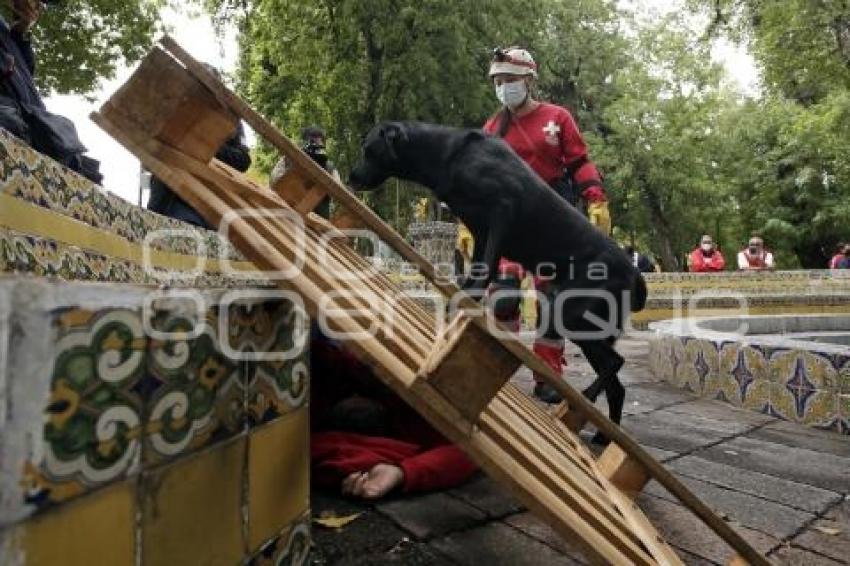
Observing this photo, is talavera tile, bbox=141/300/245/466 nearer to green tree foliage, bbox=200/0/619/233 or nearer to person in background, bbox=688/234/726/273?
person in background, bbox=688/234/726/273

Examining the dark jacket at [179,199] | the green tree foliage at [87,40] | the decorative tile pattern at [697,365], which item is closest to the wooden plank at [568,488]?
the dark jacket at [179,199]

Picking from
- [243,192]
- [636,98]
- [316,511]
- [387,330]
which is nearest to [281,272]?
[387,330]

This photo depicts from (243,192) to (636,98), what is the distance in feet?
79.9

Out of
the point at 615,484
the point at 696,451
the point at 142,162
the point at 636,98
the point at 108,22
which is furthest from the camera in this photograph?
the point at 636,98

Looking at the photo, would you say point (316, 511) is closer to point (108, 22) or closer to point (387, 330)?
point (387, 330)

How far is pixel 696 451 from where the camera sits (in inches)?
112

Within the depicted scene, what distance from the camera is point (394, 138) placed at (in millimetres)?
2980

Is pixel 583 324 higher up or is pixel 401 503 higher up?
pixel 583 324

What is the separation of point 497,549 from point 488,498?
39cm

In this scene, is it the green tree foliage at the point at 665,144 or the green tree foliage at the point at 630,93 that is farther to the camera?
the green tree foliage at the point at 665,144

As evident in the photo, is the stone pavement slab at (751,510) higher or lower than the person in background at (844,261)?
lower

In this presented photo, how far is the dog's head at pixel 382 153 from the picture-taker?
117 inches

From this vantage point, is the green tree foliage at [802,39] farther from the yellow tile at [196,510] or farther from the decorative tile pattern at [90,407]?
the decorative tile pattern at [90,407]

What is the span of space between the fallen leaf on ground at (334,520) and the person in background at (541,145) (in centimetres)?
191
